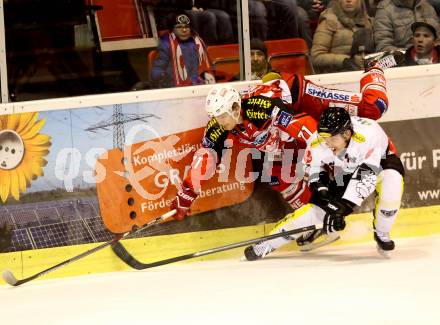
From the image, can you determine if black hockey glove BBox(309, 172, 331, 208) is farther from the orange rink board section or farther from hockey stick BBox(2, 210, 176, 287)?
hockey stick BBox(2, 210, 176, 287)

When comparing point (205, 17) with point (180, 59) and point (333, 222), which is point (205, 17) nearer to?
point (180, 59)

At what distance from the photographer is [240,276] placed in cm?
516

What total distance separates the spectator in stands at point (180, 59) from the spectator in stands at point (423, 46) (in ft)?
4.41

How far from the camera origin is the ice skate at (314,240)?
228 inches

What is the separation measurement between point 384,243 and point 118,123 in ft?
5.81

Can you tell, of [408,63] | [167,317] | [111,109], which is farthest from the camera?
[408,63]

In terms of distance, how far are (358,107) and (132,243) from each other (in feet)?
5.39

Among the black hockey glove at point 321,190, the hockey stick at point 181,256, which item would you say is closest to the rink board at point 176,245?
the hockey stick at point 181,256

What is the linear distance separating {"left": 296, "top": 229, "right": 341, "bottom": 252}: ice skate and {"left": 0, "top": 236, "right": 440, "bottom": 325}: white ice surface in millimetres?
61

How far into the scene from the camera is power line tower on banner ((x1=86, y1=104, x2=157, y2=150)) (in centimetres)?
552

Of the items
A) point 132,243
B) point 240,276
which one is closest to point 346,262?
point 240,276

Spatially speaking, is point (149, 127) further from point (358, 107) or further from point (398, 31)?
point (398, 31)

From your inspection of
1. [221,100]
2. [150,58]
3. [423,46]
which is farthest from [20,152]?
[423,46]

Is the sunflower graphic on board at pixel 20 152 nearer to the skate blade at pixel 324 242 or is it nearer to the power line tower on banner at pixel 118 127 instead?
the power line tower on banner at pixel 118 127
